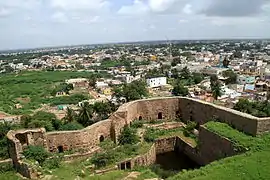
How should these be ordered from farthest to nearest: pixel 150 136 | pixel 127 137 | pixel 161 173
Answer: pixel 150 136, pixel 127 137, pixel 161 173

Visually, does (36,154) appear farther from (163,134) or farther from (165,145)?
(163,134)

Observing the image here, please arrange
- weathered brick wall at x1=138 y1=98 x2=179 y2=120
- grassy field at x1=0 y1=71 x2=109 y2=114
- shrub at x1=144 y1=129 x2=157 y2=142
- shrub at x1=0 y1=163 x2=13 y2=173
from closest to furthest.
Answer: shrub at x1=0 y1=163 x2=13 y2=173
shrub at x1=144 y1=129 x2=157 y2=142
weathered brick wall at x1=138 y1=98 x2=179 y2=120
grassy field at x1=0 y1=71 x2=109 y2=114

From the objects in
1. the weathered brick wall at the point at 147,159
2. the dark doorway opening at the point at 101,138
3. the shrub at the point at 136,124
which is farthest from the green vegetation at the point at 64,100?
the weathered brick wall at the point at 147,159

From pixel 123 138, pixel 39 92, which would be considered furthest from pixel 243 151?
pixel 39 92

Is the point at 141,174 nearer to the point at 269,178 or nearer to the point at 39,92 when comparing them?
the point at 269,178

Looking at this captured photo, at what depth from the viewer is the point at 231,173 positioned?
39.3 ft

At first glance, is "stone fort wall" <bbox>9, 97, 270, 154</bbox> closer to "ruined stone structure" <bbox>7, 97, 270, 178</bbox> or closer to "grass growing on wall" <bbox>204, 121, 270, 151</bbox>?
"ruined stone structure" <bbox>7, 97, 270, 178</bbox>

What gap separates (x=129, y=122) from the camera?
2173cm

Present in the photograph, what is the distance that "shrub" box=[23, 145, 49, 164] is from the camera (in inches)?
645

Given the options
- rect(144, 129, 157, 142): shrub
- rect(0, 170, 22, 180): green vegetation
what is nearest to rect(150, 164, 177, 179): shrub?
rect(144, 129, 157, 142): shrub

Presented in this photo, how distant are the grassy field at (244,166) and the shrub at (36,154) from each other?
7.68 m

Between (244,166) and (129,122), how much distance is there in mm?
10499

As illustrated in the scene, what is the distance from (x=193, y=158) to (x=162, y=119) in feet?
15.9

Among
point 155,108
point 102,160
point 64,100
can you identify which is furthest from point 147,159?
point 64,100
